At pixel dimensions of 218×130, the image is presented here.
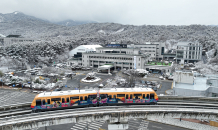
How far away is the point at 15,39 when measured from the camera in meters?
81.6

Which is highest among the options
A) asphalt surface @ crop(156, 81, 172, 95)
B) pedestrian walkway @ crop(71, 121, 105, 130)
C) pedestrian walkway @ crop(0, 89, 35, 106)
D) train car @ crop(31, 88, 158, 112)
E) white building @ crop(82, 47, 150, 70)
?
white building @ crop(82, 47, 150, 70)

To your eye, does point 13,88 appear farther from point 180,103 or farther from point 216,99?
point 216,99

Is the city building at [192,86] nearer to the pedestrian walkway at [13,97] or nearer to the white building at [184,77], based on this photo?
the white building at [184,77]

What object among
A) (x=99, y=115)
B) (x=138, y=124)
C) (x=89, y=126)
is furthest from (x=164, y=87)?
(x=99, y=115)

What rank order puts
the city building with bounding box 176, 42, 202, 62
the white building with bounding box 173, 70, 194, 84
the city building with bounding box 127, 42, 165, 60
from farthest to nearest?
the city building with bounding box 127, 42, 165, 60 < the city building with bounding box 176, 42, 202, 62 < the white building with bounding box 173, 70, 194, 84

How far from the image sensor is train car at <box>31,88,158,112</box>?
16.2 m

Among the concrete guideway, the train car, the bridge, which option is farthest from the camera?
the train car

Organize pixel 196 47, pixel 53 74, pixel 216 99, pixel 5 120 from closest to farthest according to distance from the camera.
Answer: pixel 5 120
pixel 216 99
pixel 53 74
pixel 196 47

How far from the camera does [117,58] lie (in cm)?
5412

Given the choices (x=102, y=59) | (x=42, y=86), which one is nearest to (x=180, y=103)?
(x=42, y=86)

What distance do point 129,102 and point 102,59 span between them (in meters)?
40.2

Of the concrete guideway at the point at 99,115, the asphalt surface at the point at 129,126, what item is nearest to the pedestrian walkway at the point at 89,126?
the asphalt surface at the point at 129,126

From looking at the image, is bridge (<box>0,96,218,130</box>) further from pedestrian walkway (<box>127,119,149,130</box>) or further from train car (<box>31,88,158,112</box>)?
pedestrian walkway (<box>127,119,149,130</box>)

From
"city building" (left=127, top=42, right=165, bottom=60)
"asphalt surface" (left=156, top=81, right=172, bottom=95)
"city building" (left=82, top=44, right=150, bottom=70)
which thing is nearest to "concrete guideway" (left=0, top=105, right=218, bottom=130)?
"asphalt surface" (left=156, top=81, right=172, bottom=95)
